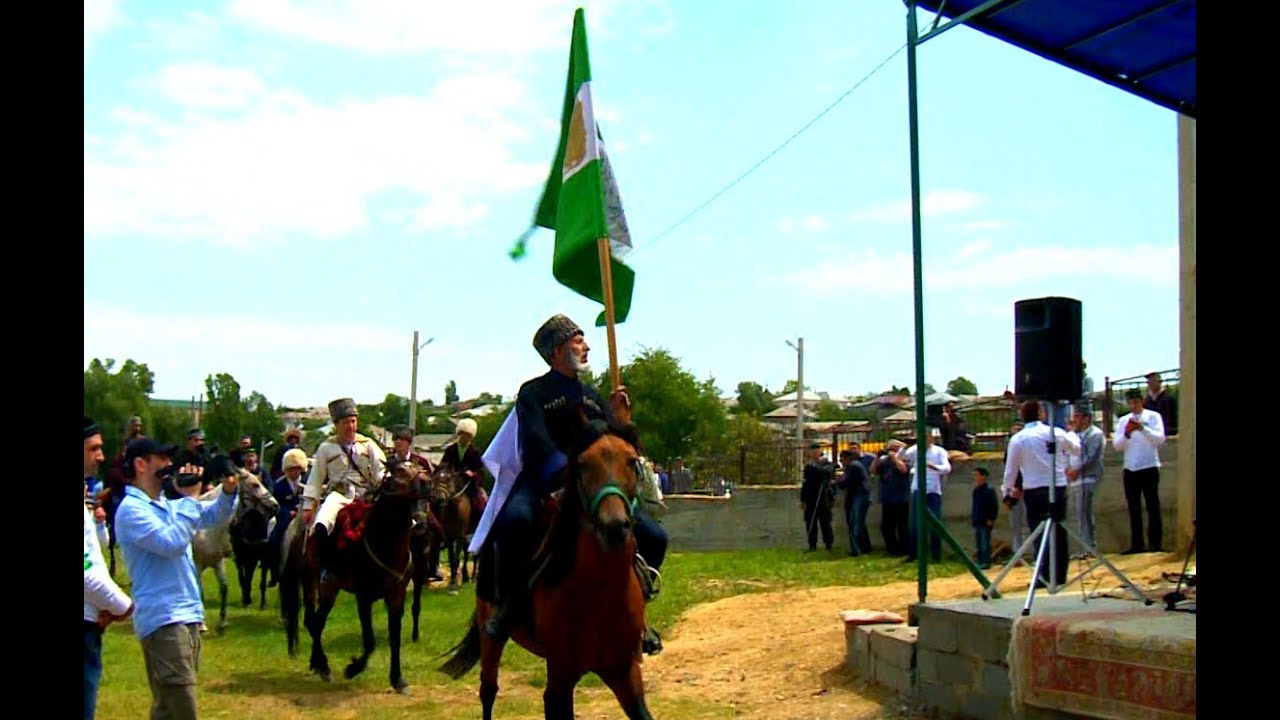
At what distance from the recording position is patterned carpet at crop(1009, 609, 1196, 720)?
6617 millimetres

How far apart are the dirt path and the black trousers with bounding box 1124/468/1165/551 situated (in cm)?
51

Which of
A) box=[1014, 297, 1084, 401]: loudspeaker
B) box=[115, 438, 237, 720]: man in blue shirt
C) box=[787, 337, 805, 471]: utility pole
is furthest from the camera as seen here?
box=[787, 337, 805, 471]: utility pole

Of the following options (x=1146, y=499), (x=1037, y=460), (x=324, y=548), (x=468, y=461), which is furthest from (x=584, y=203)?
(x=1146, y=499)

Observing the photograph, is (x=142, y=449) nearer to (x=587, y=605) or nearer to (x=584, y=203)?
(x=587, y=605)

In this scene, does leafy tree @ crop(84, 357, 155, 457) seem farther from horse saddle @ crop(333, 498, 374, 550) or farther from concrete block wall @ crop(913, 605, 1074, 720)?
concrete block wall @ crop(913, 605, 1074, 720)

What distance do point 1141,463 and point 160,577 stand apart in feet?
39.7

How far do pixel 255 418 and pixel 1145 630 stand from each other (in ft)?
176

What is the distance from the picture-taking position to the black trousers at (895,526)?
2023 centimetres

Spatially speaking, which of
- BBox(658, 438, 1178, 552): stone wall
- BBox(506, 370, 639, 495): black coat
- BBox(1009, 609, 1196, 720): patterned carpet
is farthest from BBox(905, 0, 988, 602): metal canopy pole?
BBox(658, 438, 1178, 552): stone wall

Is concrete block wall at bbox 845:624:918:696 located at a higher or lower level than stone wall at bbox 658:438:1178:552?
higher

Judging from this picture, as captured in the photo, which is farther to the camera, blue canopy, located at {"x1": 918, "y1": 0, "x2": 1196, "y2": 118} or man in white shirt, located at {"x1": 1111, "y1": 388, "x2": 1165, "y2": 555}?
man in white shirt, located at {"x1": 1111, "y1": 388, "x2": 1165, "y2": 555}

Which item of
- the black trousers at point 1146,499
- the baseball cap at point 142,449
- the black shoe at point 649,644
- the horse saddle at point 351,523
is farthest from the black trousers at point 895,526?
the baseball cap at point 142,449

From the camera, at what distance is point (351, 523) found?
11125 millimetres
